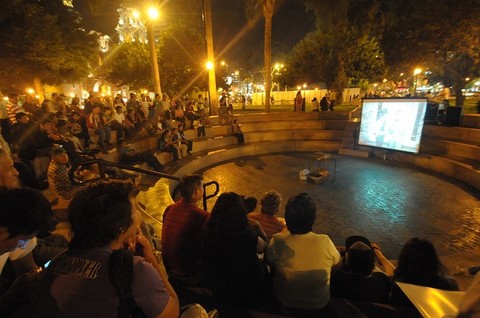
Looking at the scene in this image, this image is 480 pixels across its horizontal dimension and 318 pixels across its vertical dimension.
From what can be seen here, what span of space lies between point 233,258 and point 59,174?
3.82 m

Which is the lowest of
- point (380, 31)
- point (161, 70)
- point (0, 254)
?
point (0, 254)

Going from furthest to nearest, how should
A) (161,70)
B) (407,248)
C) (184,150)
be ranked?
(161,70), (184,150), (407,248)

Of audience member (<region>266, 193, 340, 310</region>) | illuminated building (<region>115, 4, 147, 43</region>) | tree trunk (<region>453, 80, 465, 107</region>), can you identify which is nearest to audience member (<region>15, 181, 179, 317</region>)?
audience member (<region>266, 193, 340, 310</region>)

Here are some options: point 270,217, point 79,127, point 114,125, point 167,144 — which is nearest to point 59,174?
point 270,217

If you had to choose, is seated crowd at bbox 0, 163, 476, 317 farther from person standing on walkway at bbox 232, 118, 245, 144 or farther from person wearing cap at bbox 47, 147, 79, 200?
person standing on walkway at bbox 232, 118, 245, 144

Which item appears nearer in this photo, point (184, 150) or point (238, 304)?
point (238, 304)

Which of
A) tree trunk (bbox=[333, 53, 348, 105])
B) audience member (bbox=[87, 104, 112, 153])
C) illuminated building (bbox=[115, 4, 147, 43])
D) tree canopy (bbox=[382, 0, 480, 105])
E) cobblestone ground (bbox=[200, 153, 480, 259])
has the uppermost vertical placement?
illuminated building (bbox=[115, 4, 147, 43])

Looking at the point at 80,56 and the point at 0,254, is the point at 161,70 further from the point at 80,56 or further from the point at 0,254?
the point at 0,254

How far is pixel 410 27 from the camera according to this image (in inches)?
645

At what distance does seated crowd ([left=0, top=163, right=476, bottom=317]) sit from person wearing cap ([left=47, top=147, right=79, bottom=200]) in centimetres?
146

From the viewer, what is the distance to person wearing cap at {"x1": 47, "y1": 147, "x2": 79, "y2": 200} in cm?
469

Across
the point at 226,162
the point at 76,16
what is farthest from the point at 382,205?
the point at 76,16

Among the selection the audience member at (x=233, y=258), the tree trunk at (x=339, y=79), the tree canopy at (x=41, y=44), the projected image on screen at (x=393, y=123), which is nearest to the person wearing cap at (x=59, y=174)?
the audience member at (x=233, y=258)

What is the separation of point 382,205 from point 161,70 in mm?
23808
